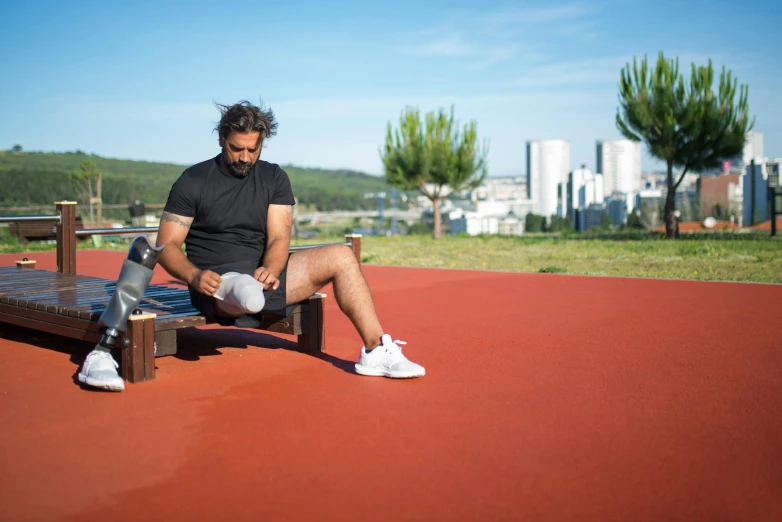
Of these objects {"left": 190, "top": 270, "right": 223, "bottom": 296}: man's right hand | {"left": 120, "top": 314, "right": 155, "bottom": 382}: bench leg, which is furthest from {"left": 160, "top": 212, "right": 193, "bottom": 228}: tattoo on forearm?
{"left": 120, "top": 314, "right": 155, "bottom": 382}: bench leg

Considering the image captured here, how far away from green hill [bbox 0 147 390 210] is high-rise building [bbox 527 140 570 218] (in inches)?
2090

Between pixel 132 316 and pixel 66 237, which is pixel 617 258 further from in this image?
pixel 132 316

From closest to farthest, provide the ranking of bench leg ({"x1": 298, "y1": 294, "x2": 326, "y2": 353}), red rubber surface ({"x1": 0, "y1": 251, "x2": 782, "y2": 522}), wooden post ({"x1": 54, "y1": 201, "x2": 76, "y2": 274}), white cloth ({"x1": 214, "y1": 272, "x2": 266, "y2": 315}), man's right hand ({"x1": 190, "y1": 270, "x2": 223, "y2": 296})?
red rubber surface ({"x1": 0, "y1": 251, "x2": 782, "y2": 522})
white cloth ({"x1": 214, "y1": 272, "x2": 266, "y2": 315})
man's right hand ({"x1": 190, "y1": 270, "x2": 223, "y2": 296})
bench leg ({"x1": 298, "y1": 294, "x2": 326, "y2": 353})
wooden post ({"x1": 54, "y1": 201, "x2": 76, "y2": 274})

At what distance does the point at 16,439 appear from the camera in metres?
3.04

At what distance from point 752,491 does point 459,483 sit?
94cm

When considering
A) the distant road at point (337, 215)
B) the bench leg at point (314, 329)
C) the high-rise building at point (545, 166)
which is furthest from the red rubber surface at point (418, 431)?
the high-rise building at point (545, 166)

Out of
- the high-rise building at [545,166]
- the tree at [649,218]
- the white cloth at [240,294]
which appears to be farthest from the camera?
the high-rise building at [545,166]

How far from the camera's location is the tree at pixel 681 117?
1925cm

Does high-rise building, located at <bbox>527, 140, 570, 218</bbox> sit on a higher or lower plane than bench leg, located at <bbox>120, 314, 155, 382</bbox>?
higher

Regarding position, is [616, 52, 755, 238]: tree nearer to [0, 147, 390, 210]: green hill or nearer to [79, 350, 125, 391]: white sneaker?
[0, 147, 390, 210]: green hill

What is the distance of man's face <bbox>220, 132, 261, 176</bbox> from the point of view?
3963 mm

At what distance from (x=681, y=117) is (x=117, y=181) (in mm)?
48268

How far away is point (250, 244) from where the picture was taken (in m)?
4.13

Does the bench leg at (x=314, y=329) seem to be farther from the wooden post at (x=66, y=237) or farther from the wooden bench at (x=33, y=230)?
the wooden bench at (x=33, y=230)
